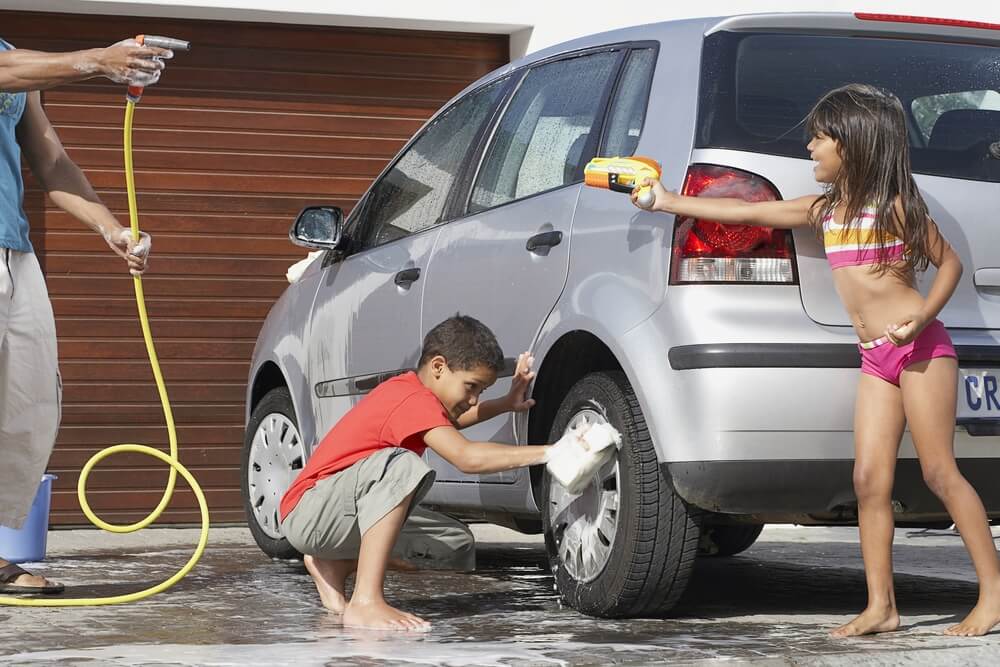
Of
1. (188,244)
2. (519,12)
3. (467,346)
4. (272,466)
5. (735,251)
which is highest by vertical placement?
(519,12)

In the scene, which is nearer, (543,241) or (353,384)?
(543,241)

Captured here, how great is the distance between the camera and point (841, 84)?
167 inches

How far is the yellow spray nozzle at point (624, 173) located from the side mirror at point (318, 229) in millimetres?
1957

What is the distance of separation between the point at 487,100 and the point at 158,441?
386 cm

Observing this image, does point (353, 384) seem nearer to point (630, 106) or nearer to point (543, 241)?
point (543, 241)

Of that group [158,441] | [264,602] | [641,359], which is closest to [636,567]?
[641,359]

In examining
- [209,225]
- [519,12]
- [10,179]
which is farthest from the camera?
[519,12]

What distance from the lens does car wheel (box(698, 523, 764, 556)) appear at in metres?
6.21

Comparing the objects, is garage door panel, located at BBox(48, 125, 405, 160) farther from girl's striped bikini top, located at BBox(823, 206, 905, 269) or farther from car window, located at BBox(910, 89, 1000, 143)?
girl's striped bikini top, located at BBox(823, 206, 905, 269)

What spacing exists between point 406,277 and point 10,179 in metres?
1.35

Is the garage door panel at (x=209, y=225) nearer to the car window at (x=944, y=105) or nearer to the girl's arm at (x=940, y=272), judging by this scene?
the car window at (x=944, y=105)

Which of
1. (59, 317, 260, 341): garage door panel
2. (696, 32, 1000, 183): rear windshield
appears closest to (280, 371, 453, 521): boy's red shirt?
(696, 32, 1000, 183): rear windshield

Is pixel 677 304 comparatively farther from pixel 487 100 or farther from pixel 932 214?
pixel 487 100

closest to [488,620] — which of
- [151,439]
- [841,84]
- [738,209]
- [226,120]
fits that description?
[738,209]
